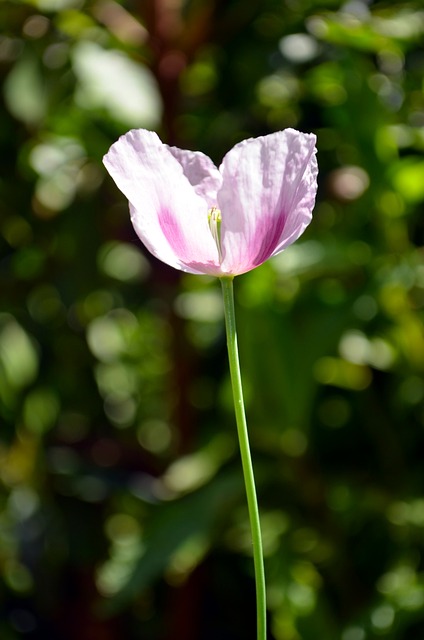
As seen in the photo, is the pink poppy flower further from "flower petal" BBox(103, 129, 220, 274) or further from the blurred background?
the blurred background

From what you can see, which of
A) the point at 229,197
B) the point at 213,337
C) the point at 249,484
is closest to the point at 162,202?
the point at 229,197

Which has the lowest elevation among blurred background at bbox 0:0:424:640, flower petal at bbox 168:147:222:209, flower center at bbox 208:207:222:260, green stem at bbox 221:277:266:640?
blurred background at bbox 0:0:424:640

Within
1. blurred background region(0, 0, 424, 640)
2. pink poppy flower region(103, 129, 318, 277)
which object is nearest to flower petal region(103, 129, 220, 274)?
pink poppy flower region(103, 129, 318, 277)

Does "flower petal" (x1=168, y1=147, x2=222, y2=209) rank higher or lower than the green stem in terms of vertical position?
higher

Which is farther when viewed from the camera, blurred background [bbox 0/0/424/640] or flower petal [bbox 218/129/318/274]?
blurred background [bbox 0/0/424/640]

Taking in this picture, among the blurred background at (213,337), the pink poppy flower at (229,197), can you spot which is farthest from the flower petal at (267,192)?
the blurred background at (213,337)

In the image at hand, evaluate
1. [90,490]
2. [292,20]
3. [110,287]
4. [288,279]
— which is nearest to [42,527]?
[90,490]

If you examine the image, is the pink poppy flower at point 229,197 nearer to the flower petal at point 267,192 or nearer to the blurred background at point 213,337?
the flower petal at point 267,192
